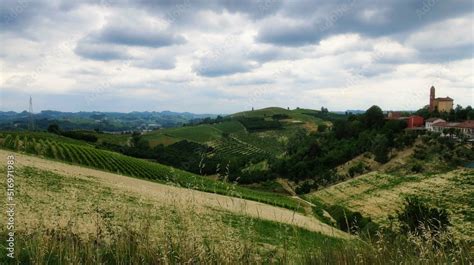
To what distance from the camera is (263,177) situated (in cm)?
11019

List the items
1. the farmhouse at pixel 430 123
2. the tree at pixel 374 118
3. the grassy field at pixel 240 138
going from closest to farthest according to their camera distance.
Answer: the farmhouse at pixel 430 123 → the tree at pixel 374 118 → the grassy field at pixel 240 138

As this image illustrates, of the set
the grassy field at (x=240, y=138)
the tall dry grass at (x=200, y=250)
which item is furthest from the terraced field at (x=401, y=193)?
the grassy field at (x=240, y=138)

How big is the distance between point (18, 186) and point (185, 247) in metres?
18.9

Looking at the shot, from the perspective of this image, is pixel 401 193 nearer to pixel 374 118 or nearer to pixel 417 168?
pixel 417 168

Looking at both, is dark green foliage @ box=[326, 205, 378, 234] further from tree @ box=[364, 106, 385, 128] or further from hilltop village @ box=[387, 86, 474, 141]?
tree @ box=[364, 106, 385, 128]

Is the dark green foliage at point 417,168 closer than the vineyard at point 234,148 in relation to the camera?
Yes

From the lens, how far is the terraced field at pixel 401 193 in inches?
2181

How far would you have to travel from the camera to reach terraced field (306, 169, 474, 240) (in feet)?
182

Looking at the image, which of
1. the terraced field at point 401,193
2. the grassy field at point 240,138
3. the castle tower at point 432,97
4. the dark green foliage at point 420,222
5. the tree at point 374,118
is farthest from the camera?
the grassy field at point 240,138

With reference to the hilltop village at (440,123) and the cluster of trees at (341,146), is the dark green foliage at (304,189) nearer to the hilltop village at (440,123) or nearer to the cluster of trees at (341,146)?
the cluster of trees at (341,146)

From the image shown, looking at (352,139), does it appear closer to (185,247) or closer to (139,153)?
(139,153)

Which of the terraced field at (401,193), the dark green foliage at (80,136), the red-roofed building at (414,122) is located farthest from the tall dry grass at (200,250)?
the dark green foliage at (80,136)

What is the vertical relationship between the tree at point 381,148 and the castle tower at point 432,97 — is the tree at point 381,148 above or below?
below

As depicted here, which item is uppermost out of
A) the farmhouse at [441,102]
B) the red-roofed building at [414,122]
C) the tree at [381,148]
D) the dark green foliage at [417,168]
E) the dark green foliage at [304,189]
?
the farmhouse at [441,102]
